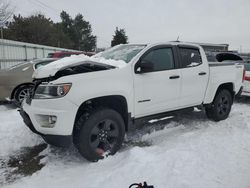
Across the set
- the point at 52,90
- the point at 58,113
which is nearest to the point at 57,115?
the point at 58,113

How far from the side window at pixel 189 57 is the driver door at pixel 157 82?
10.8 inches

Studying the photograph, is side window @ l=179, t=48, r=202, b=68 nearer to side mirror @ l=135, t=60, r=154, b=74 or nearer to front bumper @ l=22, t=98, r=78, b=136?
side mirror @ l=135, t=60, r=154, b=74

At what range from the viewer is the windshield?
15.9 ft

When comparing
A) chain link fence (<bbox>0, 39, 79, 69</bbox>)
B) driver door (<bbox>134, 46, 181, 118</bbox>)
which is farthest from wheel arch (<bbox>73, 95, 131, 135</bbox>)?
chain link fence (<bbox>0, 39, 79, 69</bbox>)

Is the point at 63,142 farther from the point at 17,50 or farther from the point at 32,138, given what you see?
the point at 17,50

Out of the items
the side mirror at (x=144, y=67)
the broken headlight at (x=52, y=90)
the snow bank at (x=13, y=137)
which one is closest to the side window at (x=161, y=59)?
the side mirror at (x=144, y=67)

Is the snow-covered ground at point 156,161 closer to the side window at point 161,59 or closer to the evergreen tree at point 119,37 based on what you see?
the side window at point 161,59

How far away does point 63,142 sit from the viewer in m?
3.84

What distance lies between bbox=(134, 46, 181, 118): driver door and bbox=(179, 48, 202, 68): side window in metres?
0.27

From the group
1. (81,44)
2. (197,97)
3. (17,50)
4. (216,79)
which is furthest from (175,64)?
(81,44)

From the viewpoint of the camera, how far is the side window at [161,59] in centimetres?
486

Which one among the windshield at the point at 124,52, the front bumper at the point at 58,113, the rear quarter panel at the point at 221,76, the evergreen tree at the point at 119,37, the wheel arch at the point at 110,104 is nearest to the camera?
the front bumper at the point at 58,113

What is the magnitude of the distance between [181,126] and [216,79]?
137cm

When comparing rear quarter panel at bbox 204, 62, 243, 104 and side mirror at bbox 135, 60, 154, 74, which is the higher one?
side mirror at bbox 135, 60, 154, 74
